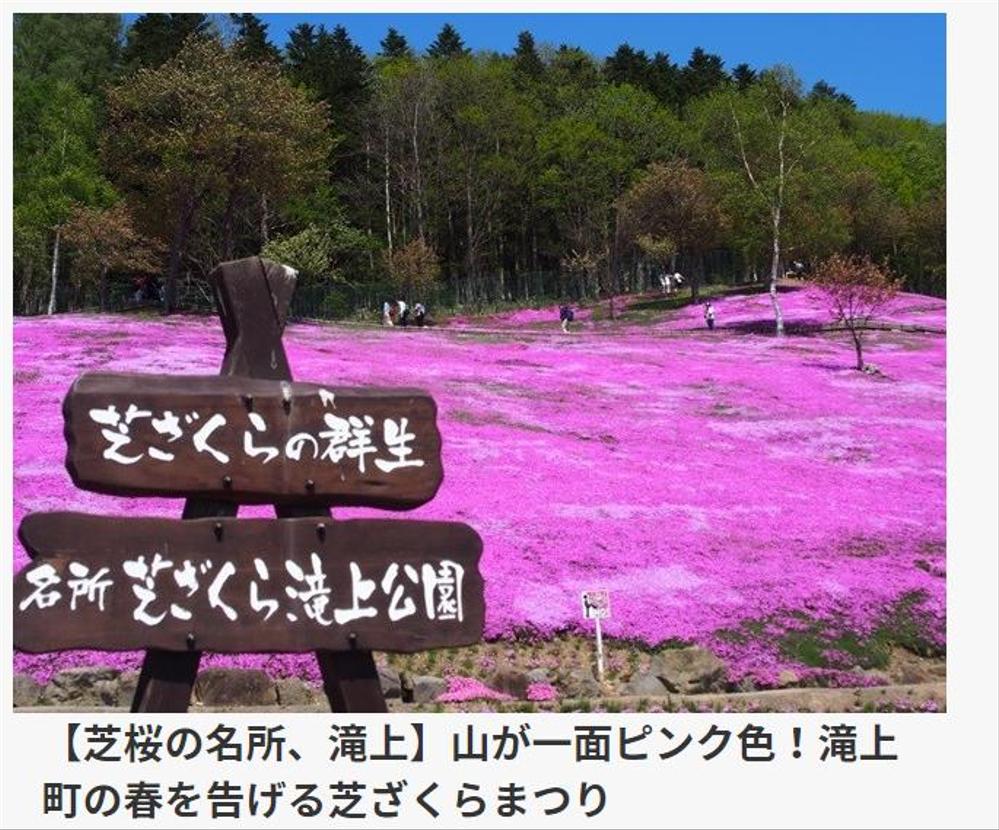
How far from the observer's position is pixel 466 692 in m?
12.4

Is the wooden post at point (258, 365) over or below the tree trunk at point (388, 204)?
below

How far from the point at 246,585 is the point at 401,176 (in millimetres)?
64472

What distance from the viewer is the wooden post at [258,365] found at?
23.6ft

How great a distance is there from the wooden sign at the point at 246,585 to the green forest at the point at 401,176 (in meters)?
42.7

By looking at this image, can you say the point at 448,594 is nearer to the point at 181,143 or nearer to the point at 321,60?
the point at 181,143

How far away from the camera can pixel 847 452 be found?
23.5 metres

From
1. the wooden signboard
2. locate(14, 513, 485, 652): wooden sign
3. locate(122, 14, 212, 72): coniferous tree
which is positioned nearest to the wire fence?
locate(122, 14, 212, 72): coniferous tree

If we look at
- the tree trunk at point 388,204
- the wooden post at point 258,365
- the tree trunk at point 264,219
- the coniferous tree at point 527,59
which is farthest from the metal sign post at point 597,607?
the coniferous tree at point 527,59

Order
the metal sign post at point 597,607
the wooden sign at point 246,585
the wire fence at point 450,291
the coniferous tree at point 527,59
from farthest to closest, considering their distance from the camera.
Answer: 1. the coniferous tree at point 527,59
2. the wire fence at point 450,291
3. the metal sign post at point 597,607
4. the wooden sign at point 246,585

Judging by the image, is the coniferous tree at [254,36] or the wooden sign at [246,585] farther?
the coniferous tree at [254,36]

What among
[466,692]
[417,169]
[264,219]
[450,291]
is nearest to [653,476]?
[466,692]

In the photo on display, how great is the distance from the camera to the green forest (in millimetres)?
49406

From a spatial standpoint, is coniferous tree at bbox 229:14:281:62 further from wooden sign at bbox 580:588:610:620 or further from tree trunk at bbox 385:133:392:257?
wooden sign at bbox 580:588:610:620

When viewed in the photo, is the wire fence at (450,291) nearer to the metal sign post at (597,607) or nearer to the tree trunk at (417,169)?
the tree trunk at (417,169)
